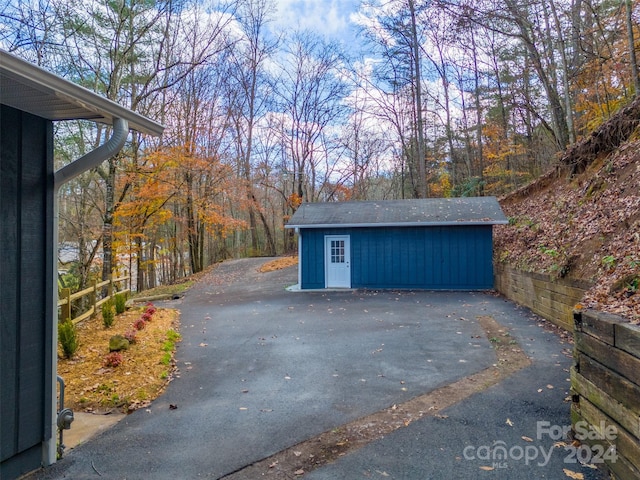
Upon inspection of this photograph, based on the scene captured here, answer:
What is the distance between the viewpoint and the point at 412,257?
1197cm

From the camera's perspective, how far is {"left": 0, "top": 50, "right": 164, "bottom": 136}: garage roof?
6.72 ft

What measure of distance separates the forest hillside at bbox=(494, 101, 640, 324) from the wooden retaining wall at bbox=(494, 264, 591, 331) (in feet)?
0.54

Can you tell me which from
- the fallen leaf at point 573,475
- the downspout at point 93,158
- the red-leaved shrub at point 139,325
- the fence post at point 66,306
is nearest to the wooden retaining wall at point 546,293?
the fallen leaf at point 573,475

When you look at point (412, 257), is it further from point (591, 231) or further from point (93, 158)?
point (93, 158)

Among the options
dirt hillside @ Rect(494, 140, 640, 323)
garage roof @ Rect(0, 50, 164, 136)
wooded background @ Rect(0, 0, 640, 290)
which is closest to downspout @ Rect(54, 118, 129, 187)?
garage roof @ Rect(0, 50, 164, 136)

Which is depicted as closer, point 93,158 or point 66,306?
point 93,158

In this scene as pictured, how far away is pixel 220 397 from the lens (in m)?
3.95

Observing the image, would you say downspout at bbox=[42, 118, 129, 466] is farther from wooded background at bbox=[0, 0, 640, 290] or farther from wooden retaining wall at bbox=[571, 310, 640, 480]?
wooded background at bbox=[0, 0, 640, 290]

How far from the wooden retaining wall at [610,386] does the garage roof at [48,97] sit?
12.4 feet

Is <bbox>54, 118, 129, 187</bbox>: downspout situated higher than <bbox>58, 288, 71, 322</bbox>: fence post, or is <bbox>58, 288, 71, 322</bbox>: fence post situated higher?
<bbox>54, 118, 129, 187</bbox>: downspout

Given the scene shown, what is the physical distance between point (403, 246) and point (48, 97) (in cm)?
1074

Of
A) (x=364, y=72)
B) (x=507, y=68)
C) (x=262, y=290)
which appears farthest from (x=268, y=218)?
(x=507, y=68)

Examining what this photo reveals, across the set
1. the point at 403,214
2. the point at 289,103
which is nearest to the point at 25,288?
the point at 403,214

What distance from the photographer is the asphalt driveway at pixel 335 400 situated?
8.75 ft
